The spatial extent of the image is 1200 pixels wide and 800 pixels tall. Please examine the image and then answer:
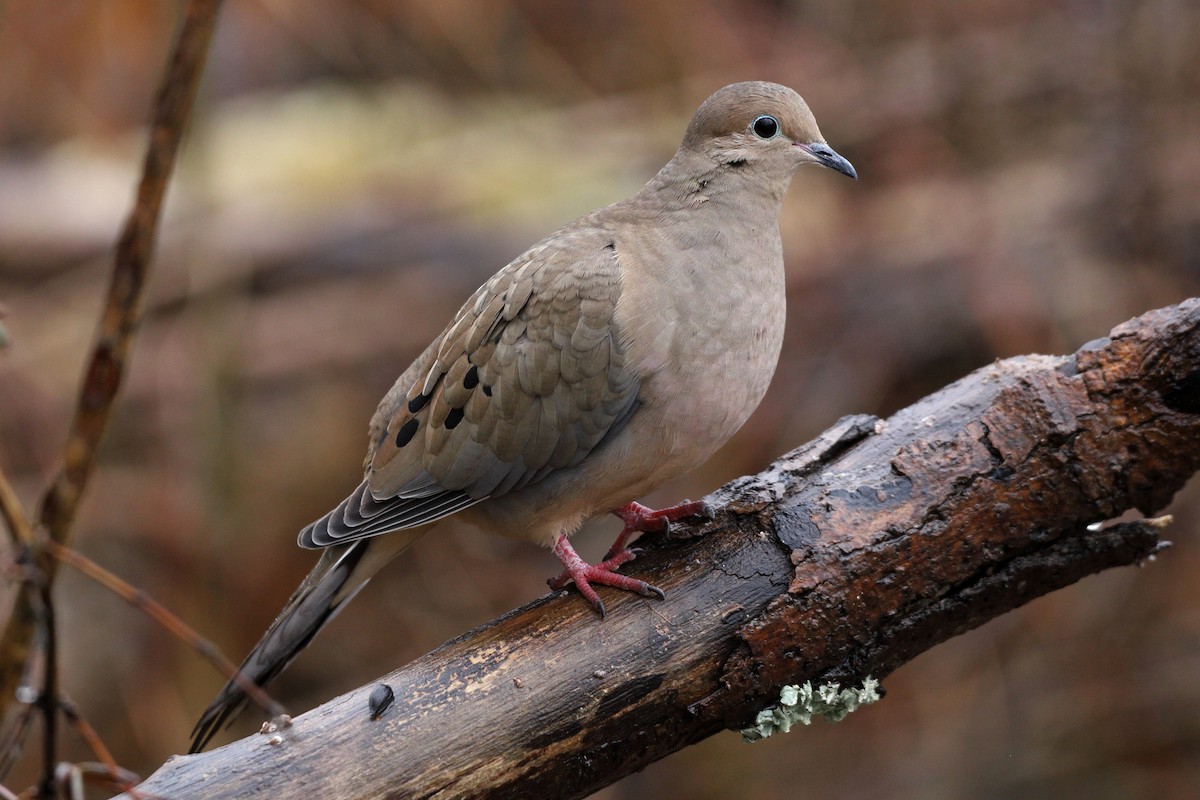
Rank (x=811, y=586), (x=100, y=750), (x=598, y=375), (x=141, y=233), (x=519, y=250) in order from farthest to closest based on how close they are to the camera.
→ (x=519, y=250) < (x=598, y=375) < (x=811, y=586) < (x=141, y=233) < (x=100, y=750)

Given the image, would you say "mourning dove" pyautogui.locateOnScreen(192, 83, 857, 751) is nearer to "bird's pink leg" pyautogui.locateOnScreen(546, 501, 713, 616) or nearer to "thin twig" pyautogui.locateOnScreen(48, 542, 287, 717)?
"bird's pink leg" pyautogui.locateOnScreen(546, 501, 713, 616)

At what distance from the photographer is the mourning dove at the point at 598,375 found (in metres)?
2.85

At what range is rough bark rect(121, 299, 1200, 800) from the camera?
95.9 inches

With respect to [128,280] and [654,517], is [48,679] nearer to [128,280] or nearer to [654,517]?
A: [128,280]

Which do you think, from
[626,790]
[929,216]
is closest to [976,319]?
[929,216]

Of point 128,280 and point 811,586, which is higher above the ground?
point 128,280

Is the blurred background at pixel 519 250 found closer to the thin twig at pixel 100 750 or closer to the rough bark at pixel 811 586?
the rough bark at pixel 811 586

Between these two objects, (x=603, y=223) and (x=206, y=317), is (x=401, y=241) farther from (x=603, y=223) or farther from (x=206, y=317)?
(x=603, y=223)

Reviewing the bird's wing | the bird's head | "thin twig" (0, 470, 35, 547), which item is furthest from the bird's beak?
"thin twig" (0, 470, 35, 547)

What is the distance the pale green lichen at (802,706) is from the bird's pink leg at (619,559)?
1.20ft

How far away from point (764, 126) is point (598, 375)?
89cm

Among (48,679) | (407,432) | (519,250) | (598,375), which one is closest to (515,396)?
(598,375)

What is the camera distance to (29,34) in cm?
688

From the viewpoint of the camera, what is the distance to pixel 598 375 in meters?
2.87
